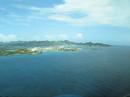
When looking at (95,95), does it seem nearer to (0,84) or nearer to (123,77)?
(123,77)

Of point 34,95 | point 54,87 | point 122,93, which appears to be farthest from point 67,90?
point 122,93

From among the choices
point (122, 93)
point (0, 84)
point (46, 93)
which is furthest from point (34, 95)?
point (122, 93)

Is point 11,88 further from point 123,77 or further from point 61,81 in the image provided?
point 123,77

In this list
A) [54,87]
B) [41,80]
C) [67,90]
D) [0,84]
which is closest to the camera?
[67,90]

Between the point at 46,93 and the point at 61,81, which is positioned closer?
the point at 46,93

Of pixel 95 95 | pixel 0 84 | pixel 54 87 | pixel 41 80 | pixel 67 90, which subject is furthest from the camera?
pixel 41 80

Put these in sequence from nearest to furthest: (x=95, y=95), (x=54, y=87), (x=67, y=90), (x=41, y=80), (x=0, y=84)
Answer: (x=95, y=95)
(x=67, y=90)
(x=54, y=87)
(x=0, y=84)
(x=41, y=80)

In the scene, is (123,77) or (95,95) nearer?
(95,95)

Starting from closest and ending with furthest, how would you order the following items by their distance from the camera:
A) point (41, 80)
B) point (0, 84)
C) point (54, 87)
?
point (54, 87), point (0, 84), point (41, 80)
